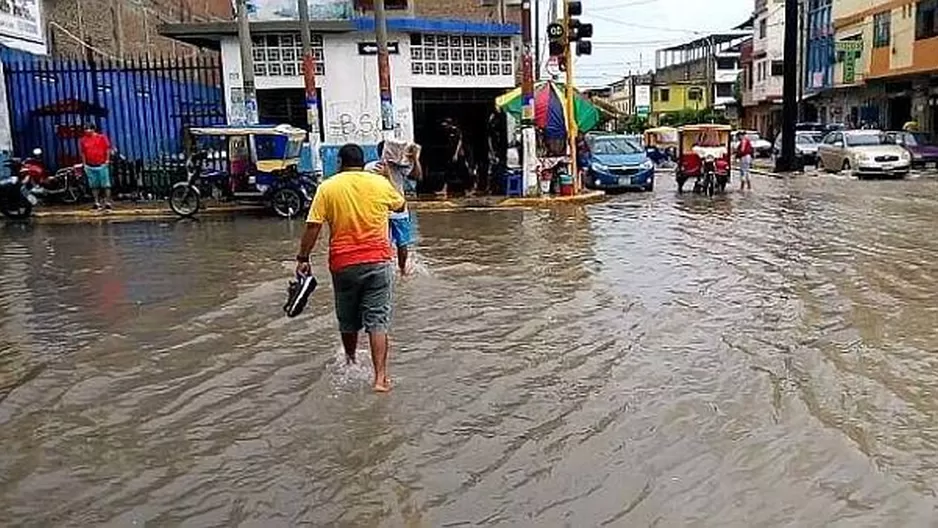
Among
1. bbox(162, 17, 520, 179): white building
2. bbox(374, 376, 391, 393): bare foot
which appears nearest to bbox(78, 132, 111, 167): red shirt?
bbox(162, 17, 520, 179): white building

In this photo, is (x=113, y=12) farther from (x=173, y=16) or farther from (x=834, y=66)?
(x=834, y=66)

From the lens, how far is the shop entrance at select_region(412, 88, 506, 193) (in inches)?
927

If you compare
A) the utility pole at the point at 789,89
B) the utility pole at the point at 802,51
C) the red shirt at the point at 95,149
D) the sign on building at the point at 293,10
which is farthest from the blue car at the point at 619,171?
the utility pole at the point at 802,51

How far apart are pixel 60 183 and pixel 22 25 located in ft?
13.2

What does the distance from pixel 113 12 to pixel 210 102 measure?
9029mm

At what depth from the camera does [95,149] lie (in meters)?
19.0

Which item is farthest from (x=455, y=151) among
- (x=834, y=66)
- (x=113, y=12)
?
(x=834, y=66)

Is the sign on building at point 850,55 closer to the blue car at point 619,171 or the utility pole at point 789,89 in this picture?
the utility pole at point 789,89

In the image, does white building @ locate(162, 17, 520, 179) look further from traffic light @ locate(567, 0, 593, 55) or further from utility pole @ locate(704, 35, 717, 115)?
utility pole @ locate(704, 35, 717, 115)

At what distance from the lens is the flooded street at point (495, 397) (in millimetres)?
4801

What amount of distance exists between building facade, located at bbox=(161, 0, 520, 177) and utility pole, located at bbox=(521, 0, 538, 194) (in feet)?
8.69

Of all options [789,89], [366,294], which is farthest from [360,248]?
[789,89]

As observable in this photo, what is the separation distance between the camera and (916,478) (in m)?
4.92

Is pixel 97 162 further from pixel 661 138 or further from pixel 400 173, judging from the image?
pixel 661 138
